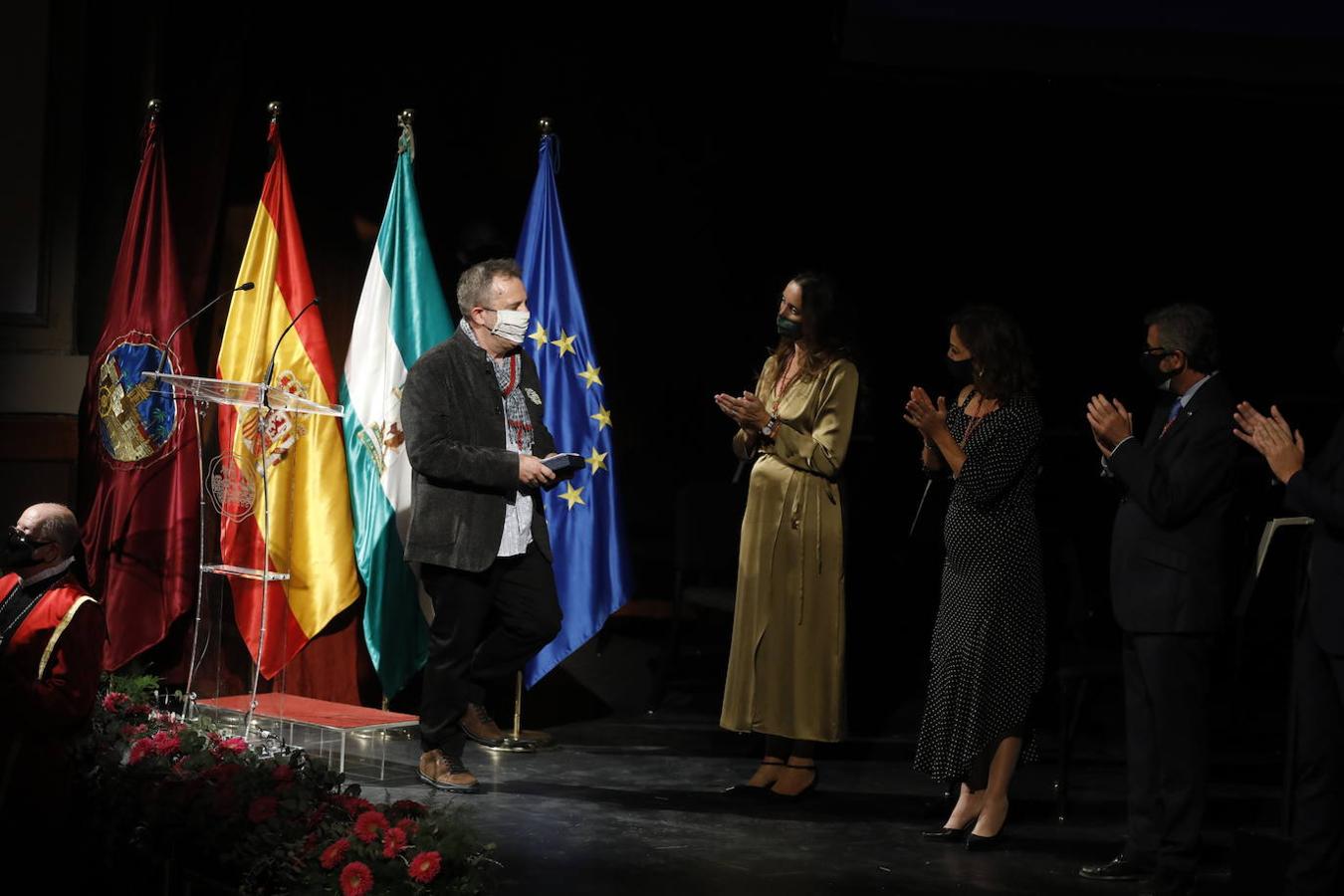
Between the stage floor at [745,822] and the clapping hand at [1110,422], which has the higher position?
the clapping hand at [1110,422]

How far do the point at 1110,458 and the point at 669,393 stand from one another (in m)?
3.82

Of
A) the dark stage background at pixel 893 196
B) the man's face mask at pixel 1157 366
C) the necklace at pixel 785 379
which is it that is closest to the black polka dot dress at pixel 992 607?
the man's face mask at pixel 1157 366

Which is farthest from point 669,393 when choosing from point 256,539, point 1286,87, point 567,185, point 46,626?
point 46,626

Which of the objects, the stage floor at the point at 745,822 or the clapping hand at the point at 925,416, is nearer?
the stage floor at the point at 745,822

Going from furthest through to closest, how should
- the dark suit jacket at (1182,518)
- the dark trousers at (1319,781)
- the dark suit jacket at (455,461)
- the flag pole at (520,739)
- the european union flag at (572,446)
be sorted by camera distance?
the european union flag at (572,446), the flag pole at (520,739), the dark suit jacket at (455,461), the dark suit jacket at (1182,518), the dark trousers at (1319,781)

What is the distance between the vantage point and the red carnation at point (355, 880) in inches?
118

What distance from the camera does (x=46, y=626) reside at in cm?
338

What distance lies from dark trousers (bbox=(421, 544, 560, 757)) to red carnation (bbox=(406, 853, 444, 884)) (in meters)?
1.62

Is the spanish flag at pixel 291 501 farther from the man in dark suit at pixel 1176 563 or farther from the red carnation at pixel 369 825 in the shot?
the man in dark suit at pixel 1176 563

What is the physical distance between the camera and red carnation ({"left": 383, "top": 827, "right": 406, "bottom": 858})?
10.2 ft

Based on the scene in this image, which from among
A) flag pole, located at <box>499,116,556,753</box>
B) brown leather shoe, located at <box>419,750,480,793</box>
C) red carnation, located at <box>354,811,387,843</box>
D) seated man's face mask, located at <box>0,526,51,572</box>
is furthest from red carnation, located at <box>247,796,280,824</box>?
flag pole, located at <box>499,116,556,753</box>

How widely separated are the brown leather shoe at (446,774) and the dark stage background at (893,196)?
223cm

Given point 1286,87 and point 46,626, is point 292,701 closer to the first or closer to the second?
point 46,626

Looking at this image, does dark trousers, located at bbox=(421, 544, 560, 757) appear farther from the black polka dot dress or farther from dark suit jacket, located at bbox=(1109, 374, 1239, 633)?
dark suit jacket, located at bbox=(1109, 374, 1239, 633)
